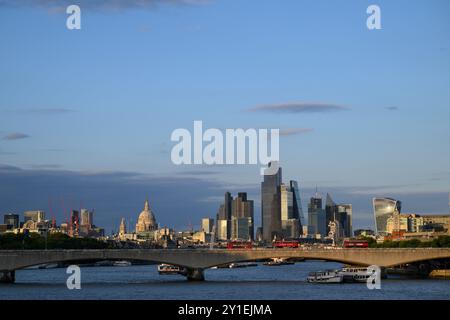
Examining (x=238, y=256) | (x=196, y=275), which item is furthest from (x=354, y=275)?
(x=196, y=275)

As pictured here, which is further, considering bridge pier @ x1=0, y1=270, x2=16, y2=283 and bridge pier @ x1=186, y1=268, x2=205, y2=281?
bridge pier @ x1=186, y1=268, x2=205, y2=281

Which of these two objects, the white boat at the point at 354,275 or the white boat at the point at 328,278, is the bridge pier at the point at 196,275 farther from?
the white boat at the point at 354,275

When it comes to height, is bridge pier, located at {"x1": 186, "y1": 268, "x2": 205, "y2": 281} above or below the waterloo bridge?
below

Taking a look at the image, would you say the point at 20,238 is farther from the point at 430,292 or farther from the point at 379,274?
the point at 430,292

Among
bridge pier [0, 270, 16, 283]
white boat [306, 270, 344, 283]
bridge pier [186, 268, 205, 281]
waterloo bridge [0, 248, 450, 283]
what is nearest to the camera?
bridge pier [0, 270, 16, 283]

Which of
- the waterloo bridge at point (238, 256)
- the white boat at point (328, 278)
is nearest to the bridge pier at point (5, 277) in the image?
the waterloo bridge at point (238, 256)

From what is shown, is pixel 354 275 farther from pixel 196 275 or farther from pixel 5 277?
pixel 5 277

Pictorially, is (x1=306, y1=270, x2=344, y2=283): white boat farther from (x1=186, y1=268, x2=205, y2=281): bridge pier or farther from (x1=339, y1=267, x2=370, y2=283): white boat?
(x1=186, y1=268, x2=205, y2=281): bridge pier

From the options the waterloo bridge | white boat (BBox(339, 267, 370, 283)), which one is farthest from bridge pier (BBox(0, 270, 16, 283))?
white boat (BBox(339, 267, 370, 283))

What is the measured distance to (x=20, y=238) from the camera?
143 m

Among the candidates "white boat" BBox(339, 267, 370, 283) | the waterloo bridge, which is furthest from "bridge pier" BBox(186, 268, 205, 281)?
"white boat" BBox(339, 267, 370, 283)

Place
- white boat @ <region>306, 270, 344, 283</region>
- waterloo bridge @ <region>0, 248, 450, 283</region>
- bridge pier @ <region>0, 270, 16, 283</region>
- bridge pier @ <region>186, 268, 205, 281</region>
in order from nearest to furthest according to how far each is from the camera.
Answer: bridge pier @ <region>0, 270, 16, 283</region>
white boat @ <region>306, 270, 344, 283</region>
waterloo bridge @ <region>0, 248, 450, 283</region>
bridge pier @ <region>186, 268, 205, 281</region>
